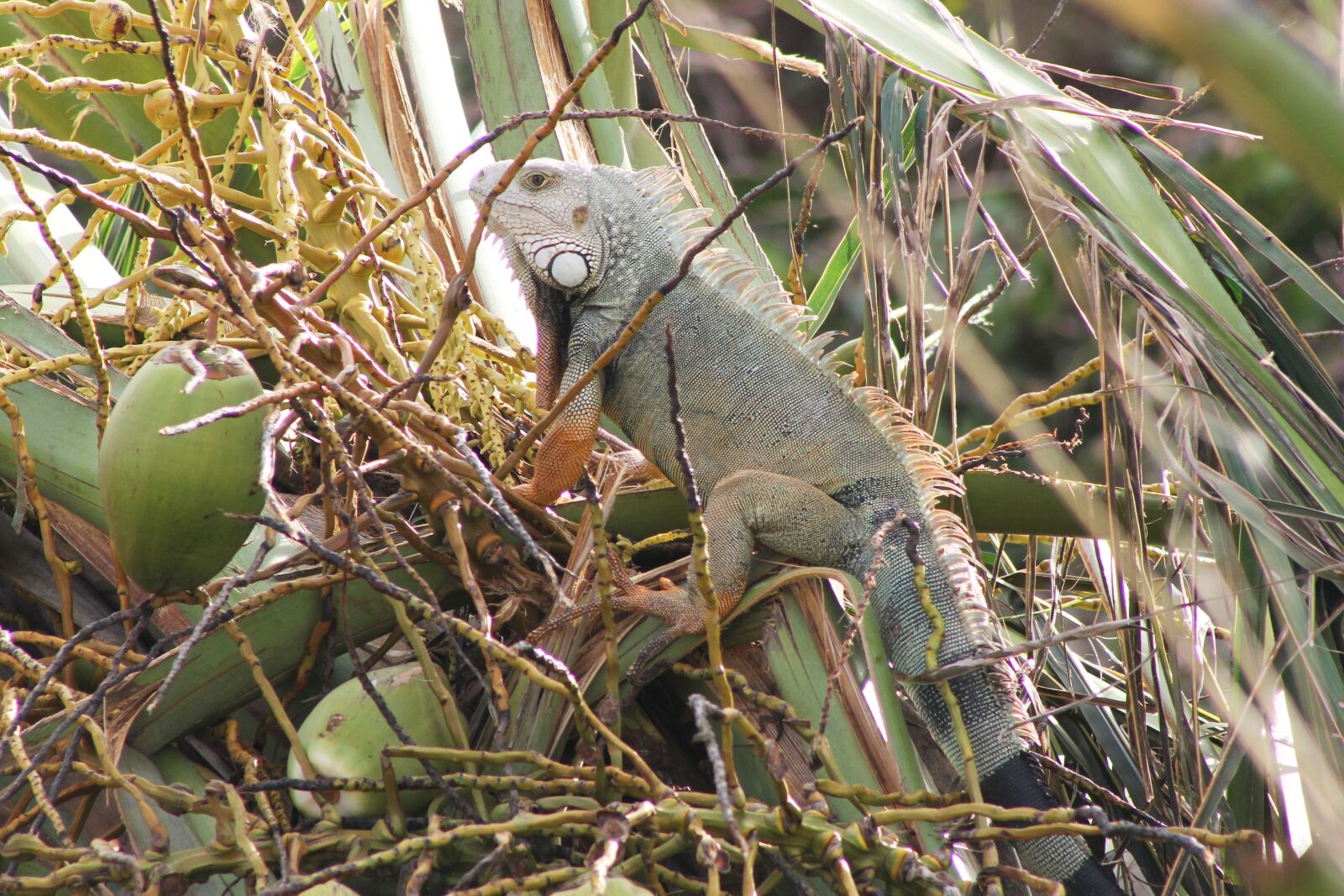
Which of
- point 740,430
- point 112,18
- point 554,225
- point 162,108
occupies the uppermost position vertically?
point 112,18

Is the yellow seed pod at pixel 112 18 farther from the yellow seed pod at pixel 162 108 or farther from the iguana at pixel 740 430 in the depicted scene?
the iguana at pixel 740 430

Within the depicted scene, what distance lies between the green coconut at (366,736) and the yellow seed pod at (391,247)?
35.7 inches

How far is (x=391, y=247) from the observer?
7.63ft

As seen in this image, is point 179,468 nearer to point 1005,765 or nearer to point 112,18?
point 112,18

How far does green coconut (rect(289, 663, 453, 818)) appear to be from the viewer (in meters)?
1.54

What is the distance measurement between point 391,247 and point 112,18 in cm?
66

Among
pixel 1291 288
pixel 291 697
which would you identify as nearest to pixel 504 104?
pixel 291 697

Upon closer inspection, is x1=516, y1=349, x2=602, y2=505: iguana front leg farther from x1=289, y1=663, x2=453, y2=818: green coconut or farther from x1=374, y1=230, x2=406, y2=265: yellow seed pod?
x1=289, y1=663, x2=453, y2=818: green coconut

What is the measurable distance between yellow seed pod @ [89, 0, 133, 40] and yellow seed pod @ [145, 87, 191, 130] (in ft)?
0.42

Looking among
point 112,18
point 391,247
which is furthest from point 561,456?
point 112,18

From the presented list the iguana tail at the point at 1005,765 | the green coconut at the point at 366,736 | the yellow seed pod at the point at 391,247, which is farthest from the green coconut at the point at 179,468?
the iguana tail at the point at 1005,765

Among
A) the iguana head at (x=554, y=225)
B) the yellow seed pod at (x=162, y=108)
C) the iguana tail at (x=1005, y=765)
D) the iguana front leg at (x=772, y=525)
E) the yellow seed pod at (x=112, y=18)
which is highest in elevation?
the yellow seed pod at (x=112, y=18)

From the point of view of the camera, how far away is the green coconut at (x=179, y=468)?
56.6 inches

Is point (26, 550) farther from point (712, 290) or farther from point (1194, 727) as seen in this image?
point (1194, 727)
